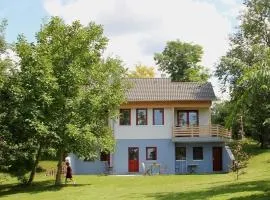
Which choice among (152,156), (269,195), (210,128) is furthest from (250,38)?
(269,195)

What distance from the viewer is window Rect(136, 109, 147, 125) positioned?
44.0 m

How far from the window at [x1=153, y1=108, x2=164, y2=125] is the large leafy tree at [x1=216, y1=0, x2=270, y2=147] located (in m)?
6.10

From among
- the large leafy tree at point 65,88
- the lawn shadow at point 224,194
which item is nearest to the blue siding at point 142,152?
the large leafy tree at point 65,88

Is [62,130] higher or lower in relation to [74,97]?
lower

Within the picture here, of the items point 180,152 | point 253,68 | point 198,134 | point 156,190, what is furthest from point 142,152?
point 253,68

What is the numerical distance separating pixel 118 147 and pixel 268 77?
2930 cm

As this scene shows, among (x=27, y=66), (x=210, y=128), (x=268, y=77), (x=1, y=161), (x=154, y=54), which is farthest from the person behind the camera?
(x=154, y=54)

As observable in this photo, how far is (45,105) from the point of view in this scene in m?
28.9

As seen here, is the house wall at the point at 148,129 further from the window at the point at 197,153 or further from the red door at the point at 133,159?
the window at the point at 197,153

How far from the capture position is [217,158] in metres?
44.4

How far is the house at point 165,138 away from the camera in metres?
43.2

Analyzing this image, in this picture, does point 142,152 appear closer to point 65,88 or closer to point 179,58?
point 65,88

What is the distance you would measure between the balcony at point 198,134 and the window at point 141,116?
2.59 meters

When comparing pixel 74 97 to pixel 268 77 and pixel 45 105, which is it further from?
pixel 268 77
